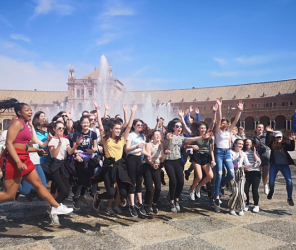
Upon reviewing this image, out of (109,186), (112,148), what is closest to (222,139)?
(112,148)

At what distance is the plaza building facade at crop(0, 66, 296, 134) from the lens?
201ft

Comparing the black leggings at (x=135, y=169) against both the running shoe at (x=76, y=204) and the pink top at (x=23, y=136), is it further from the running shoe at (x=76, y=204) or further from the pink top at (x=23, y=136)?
the pink top at (x=23, y=136)

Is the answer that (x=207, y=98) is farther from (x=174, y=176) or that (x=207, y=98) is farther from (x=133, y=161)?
(x=133, y=161)

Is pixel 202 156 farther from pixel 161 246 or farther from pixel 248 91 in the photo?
pixel 248 91

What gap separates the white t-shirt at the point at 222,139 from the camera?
6.13 metres

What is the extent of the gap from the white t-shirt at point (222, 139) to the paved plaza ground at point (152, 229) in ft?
4.20

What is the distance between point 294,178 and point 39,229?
8701 millimetres

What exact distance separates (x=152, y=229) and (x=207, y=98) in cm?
7052

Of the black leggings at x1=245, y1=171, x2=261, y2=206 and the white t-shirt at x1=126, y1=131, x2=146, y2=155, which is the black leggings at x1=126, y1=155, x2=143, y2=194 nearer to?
the white t-shirt at x1=126, y1=131, x2=146, y2=155

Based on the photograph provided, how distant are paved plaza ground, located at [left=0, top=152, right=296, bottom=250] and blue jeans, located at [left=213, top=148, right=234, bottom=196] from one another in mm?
536

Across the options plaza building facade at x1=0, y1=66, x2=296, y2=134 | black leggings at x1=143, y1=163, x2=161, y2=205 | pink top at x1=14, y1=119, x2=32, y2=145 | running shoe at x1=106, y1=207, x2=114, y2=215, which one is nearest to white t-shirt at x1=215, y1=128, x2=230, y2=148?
black leggings at x1=143, y1=163, x2=161, y2=205

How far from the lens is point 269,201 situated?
6.60m

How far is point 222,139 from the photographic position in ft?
20.2

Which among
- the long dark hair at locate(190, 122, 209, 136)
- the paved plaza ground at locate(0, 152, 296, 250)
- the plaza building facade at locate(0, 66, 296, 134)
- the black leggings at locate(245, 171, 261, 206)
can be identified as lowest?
the paved plaza ground at locate(0, 152, 296, 250)
